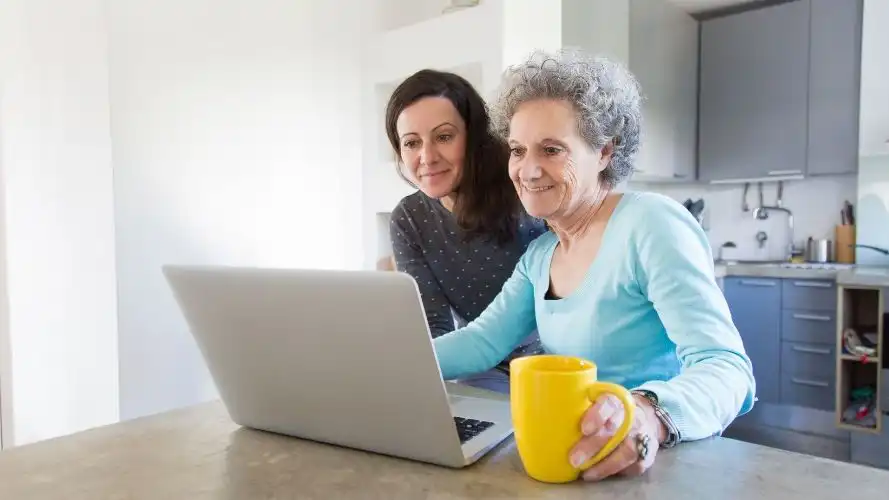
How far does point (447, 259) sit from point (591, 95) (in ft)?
1.96

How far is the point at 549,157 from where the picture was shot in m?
0.96

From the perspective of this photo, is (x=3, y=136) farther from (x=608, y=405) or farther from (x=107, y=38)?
(x=608, y=405)

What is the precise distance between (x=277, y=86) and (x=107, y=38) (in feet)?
2.06

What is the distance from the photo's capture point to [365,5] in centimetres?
256

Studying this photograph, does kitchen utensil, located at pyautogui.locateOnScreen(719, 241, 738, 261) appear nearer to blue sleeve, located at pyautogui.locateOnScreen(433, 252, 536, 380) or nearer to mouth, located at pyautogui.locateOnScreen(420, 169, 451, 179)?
mouth, located at pyautogui.locateOnScreen(420, 169, 451, 179)

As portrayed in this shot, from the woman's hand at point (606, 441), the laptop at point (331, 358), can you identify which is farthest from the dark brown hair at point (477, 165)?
the woman's hand at point (606, 441)

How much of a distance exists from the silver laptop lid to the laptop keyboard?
0.25 feet

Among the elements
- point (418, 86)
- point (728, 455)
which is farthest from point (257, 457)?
point (418, 86)

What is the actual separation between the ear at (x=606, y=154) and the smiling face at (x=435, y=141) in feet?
1.33

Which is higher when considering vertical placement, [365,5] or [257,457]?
[365,5]

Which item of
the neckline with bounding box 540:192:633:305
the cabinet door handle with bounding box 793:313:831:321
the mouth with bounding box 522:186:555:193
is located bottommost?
the cabinet door handle with bounding box 793:313:831:321

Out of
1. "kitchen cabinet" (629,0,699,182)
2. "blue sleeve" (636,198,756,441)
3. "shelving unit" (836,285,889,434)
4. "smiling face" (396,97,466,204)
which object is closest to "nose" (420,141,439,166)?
"smiling face" (396,97,466,204)

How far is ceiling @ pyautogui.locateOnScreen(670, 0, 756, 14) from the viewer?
364cm

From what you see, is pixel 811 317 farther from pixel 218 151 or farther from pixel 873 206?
pixel 218 151
